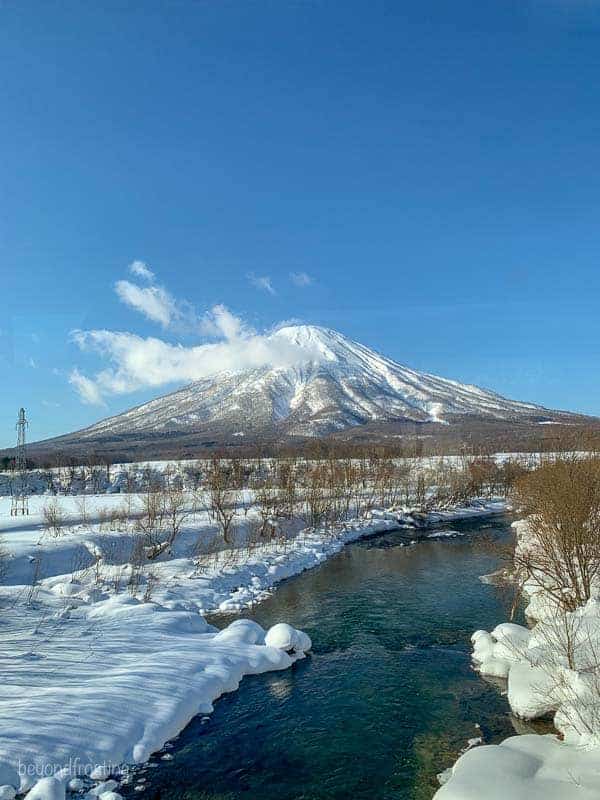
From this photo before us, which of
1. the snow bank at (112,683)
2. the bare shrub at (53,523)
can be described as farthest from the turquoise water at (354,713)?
the bare shrub at (53,523)

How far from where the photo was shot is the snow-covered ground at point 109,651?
31.3ft

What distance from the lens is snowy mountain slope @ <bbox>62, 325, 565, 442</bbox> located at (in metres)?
143

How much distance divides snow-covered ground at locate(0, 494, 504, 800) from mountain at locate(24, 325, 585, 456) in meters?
95.2

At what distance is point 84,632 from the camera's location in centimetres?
1525

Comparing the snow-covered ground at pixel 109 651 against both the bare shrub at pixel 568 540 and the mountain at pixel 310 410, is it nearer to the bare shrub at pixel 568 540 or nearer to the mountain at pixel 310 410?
the bare shrub at pixel 568 540

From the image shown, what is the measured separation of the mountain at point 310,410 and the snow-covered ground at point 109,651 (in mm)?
95166

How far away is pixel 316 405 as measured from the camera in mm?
164125

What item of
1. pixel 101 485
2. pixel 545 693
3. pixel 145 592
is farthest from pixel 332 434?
pixel 545 693

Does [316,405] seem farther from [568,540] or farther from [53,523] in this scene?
[568,540]

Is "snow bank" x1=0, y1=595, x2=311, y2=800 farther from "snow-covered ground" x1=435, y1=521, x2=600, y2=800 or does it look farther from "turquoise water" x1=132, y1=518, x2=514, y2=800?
"snow-covered ground" x1=435, y1=521, x2=600, y2=800

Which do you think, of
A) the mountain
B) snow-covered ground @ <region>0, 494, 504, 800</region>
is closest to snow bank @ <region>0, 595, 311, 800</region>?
snow-covered ground @ <region>0, 494, 504, 800</region>

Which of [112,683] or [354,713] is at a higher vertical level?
[112,683]

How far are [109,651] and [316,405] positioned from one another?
15059cm

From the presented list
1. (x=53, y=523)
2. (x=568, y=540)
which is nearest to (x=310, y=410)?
(x=53, y=523)
